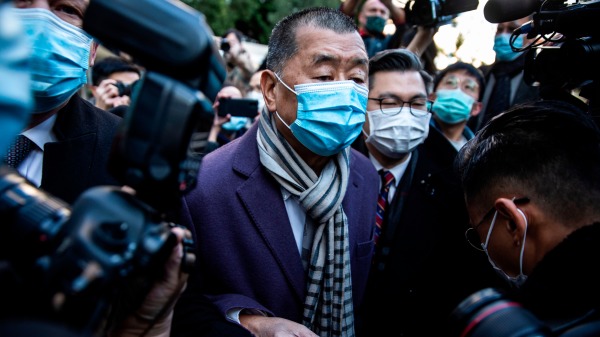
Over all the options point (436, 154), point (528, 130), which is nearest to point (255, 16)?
point (436, 154)

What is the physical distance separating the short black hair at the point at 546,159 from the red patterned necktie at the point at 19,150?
5.63 feet

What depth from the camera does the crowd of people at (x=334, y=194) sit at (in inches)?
50.0

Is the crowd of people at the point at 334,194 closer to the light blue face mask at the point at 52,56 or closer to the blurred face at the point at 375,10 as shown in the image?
the light blue face mask at the point at 52,56

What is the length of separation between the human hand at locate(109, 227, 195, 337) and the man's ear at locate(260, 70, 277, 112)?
1190 mm

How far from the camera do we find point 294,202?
215 cm

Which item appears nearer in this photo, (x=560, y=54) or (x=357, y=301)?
(x=560, y=54)

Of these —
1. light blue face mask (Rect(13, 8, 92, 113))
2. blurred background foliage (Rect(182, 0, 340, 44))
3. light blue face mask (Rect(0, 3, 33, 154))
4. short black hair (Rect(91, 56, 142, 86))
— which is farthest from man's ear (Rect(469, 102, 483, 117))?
blurred background foliage (Rect(182, 0, 340, 44))

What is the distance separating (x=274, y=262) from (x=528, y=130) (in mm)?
1135

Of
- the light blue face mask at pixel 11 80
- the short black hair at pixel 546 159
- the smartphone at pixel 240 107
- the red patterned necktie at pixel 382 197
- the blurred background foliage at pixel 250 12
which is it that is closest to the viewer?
the light blue face mask at pixel 11 80

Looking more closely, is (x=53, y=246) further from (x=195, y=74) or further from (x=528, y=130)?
(x=528, y=130)

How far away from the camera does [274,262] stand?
1.94 m

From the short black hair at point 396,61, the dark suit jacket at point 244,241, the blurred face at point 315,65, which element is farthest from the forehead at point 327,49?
the short black hair at point 396,61

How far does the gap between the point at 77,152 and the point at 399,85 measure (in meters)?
2.07

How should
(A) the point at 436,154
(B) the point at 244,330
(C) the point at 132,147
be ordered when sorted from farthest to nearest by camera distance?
(A) the point at 436,154 → (B) the point at 244,330 → (C) the point at 132,147
